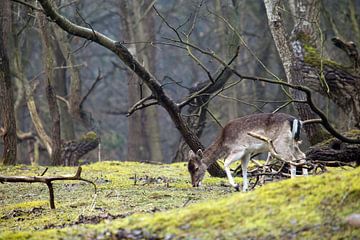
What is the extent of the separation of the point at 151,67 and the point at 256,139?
60.7 feet

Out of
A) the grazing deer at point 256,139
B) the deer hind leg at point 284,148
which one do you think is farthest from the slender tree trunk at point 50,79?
the deer hind leg at point 284,148

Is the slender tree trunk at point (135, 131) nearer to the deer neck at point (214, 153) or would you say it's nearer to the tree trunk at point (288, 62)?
the tree trunk at point (288, 62)

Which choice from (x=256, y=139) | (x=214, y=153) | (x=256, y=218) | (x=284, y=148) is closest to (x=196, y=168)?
(x=214, y=153)

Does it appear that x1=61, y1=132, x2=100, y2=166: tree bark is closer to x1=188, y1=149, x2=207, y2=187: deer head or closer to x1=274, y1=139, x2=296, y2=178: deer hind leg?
x1=188, y1=149, x2=207, y2=187: deer head

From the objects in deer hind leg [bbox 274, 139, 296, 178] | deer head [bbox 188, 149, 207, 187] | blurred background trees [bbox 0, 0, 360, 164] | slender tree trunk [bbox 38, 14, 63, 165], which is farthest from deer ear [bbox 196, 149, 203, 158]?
slender tree trunk [bbox 38, 14, 63, 165]

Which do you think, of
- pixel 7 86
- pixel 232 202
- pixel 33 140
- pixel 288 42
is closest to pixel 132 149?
pixel 33 140

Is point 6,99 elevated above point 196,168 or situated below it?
above

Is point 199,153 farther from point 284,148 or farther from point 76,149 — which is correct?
point 76,149

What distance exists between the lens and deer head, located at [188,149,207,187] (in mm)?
11367

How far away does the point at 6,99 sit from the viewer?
15.5 m

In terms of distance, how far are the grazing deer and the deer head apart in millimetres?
374

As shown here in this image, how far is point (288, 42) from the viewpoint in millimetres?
14406

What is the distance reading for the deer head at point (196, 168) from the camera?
1137 centimetres

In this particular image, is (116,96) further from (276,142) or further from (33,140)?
(276,142)
